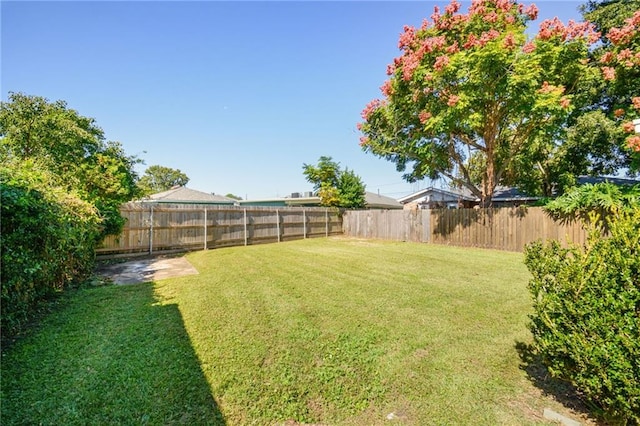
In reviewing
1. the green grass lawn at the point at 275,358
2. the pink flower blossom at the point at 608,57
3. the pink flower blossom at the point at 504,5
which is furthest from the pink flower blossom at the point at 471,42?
the green grass lawn at the point at 275,358

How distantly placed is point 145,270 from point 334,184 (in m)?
13.0

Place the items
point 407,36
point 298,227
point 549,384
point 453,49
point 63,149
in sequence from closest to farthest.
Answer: point 549,384
point 453,49
point 407,36
point 63,149
point 298,227

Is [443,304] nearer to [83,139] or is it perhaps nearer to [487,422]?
[487,422]

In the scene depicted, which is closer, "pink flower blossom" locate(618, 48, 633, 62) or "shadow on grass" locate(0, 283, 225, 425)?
"shadow on grass" locate(0, 283, 225, 425)

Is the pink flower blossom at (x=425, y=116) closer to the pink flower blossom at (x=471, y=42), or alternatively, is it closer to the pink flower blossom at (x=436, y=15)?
the pink flower blossom at (x=471, y=42)

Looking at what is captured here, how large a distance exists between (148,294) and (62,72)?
7.02 metres

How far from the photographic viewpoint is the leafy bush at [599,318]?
1570mm

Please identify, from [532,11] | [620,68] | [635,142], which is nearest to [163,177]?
[532,11]

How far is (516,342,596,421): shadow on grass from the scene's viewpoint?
2.06m

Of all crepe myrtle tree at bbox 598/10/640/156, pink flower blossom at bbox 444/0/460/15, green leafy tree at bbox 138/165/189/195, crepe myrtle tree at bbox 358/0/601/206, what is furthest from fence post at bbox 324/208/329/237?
green leafy tree at bbox 138/165/189/195

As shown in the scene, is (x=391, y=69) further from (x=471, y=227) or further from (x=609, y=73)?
(x=471, y=227)

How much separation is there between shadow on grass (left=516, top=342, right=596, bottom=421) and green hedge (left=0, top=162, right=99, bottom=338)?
15.8ft

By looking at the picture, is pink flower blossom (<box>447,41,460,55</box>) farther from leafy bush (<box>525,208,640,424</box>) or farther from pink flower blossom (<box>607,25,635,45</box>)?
leafy bush (<box>525,208,640,424</box>)

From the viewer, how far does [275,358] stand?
267 cm
